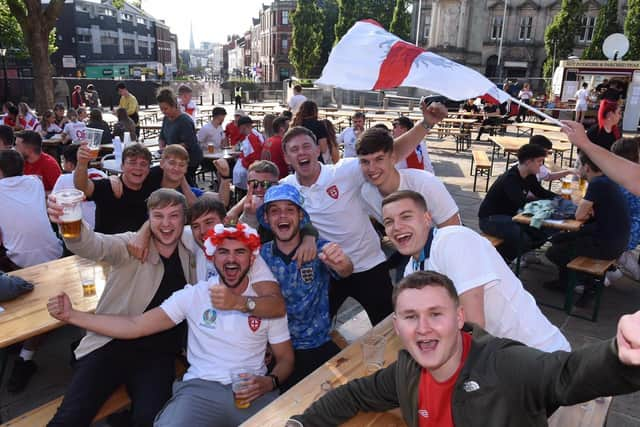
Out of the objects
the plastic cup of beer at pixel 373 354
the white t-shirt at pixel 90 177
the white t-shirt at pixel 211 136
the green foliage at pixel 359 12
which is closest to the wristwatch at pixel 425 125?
the plastic cup of beer at pixel 373 354

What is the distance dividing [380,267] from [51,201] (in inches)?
94.0

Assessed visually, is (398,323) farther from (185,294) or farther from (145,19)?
(145,19)

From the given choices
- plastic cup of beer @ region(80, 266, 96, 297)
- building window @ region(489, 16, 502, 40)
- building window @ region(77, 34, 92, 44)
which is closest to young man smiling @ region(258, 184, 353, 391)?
plastic cup of beer @ region(80, 266, 96, 297)

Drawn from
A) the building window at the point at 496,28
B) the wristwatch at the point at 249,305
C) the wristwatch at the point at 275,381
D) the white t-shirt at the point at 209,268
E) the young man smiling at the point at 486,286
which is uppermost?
the building window at the point at 496,28

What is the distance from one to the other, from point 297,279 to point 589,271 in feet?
10.6

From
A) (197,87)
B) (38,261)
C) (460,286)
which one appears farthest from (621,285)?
(197,87)

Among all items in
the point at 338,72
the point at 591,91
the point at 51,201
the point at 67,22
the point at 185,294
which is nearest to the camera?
the point at 51,201

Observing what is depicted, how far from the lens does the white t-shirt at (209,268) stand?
2.83 meters

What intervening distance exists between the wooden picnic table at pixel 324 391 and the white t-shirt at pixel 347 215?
40.6 inches

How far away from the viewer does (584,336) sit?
4398 millimetres

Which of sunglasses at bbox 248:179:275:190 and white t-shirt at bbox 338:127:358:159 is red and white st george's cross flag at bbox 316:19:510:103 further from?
white t-shirt at bbox 338:127:358:159

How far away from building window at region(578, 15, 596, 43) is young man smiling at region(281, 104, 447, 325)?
46077 mm

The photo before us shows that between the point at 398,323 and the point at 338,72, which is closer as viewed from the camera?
the point at 398,323

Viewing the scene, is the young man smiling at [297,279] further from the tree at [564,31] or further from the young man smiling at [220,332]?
the tree at [564,31]
